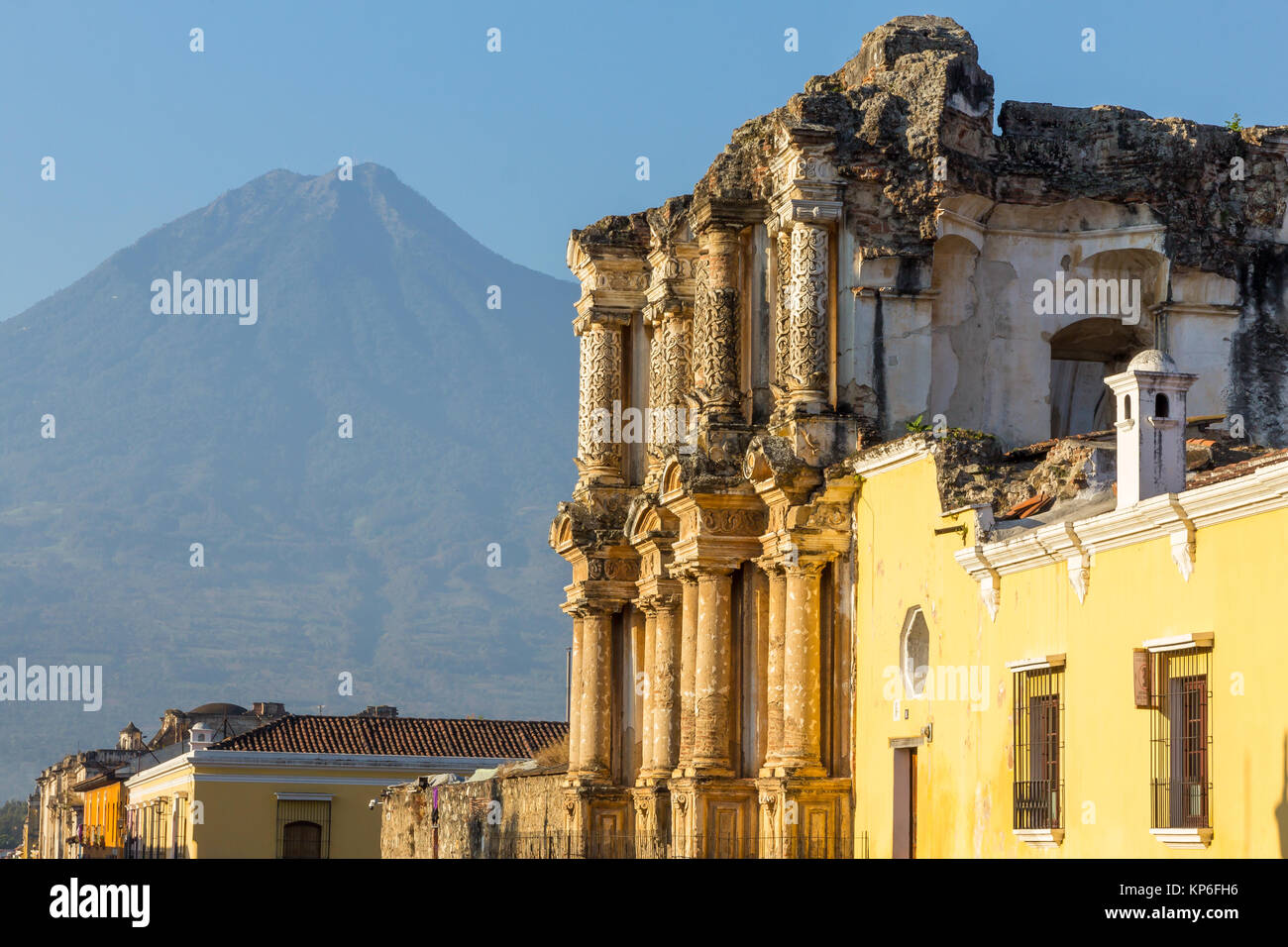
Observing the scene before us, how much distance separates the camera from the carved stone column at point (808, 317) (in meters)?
24.8

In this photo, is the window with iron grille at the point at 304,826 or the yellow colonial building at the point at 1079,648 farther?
the window with iron grille at the point at 304,826

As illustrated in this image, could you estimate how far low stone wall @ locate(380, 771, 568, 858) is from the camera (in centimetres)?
3209

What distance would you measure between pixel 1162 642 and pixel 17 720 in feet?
606

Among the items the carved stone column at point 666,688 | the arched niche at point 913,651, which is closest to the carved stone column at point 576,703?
the carved stone column at point 666,688

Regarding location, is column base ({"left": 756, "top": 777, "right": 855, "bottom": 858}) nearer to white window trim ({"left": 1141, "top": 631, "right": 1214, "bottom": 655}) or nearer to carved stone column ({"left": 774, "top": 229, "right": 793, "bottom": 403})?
carved stone column ({"left": 774, "top": 229, "right": 793, "bottom": 403})

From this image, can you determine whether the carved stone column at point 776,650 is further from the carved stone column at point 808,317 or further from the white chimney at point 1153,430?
the white chimney at point 1153,430

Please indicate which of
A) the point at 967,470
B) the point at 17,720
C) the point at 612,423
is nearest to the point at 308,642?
the point at 17,720

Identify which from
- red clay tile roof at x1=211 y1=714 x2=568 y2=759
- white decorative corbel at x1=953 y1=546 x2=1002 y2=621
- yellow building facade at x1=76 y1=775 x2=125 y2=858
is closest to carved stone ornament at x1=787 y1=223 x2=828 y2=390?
white decorative corbel at x1=953 y1=546 x2=1002 y2=621

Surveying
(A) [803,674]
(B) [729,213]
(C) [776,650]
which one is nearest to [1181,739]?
(A) [803,674]

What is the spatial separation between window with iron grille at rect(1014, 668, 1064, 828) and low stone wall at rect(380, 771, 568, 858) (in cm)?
1115

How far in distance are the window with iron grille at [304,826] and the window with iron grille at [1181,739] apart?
36422 mm

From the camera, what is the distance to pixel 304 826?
51.0 m
